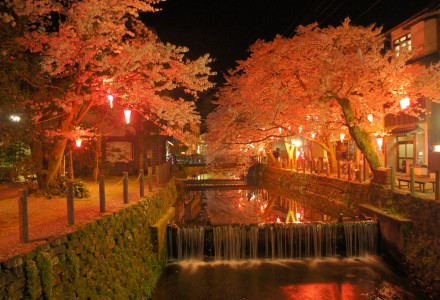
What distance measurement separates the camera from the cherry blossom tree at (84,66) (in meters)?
11.4

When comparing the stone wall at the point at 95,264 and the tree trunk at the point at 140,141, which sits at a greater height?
the tree trunk at the point at 140,141

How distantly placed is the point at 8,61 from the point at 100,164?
12.1m

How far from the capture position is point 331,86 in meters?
16.2

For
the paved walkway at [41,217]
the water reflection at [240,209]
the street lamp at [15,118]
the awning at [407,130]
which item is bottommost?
the water reflection at [240,209]

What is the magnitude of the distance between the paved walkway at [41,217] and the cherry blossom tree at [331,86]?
30.4 feet

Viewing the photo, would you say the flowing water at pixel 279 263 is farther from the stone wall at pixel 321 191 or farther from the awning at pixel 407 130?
the awning at pixel 407 130

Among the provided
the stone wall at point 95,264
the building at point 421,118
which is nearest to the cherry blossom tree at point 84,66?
the stone wall at point 95,264

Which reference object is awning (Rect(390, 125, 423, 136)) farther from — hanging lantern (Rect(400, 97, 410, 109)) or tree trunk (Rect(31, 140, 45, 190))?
tree trunk (Rect(31, 140, 45, 190))

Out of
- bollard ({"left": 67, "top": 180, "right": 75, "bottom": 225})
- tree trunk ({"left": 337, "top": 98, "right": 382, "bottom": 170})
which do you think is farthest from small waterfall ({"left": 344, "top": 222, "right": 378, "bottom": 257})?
bollard ({"left": 67, "top": 180, "right": 75, "bottom": 225})

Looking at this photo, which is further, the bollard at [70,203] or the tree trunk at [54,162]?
the tree trunk at [54,162]

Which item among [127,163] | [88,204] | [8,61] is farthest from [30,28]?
[127,163]

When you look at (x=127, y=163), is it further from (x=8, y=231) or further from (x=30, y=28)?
(x=8, y=231)

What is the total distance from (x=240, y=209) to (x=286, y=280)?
10.2m

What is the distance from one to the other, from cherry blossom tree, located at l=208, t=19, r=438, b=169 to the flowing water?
4458 millimetres
